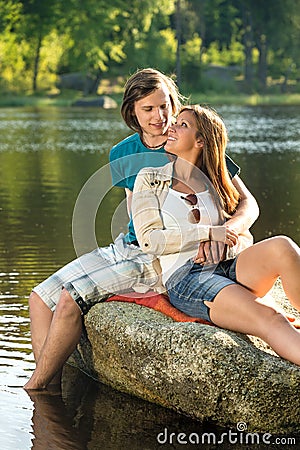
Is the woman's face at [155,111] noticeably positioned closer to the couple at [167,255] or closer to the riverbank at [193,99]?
the couple at [167,255]

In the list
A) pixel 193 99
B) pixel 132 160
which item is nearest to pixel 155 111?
pixel 132 160

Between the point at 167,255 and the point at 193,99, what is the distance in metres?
51.4

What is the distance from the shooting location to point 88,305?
232 inches

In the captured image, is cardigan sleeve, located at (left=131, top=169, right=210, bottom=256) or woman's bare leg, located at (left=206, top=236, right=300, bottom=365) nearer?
woman's bare leg, located at (left=206, top=236, right=300, bottom=365)

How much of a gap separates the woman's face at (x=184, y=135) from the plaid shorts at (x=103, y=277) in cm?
62

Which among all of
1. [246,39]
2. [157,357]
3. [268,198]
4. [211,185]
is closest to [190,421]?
[157,357]

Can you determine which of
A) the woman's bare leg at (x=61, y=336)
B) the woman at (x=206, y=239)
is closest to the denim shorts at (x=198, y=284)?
the woman at (x=206, y=239)

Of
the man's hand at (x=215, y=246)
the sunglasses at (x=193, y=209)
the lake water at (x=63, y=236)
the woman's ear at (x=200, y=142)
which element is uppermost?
the woman's ear at (x=200, y=142)

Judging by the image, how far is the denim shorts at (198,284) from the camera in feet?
17.9

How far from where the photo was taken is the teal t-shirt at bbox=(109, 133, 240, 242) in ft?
19.9

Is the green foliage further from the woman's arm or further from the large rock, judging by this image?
the large rock

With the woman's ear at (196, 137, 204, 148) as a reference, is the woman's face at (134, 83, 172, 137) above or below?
above

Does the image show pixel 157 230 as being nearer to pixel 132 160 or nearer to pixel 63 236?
pixel 132 160

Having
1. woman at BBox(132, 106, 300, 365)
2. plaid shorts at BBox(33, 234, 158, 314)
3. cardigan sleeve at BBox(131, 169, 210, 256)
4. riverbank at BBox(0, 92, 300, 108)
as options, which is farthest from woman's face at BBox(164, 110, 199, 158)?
riverbank at BBox(0, 92, 300, 108)
